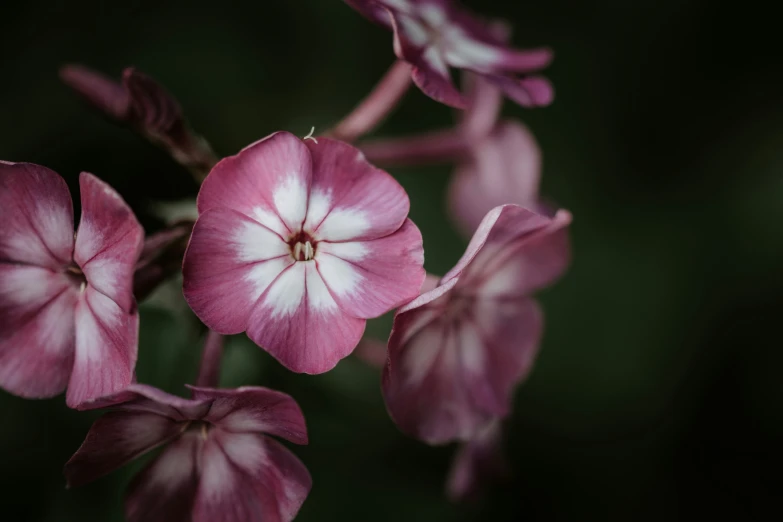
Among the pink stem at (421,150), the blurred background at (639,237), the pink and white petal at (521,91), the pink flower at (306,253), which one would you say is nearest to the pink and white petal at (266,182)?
the pink flower at (306,253)

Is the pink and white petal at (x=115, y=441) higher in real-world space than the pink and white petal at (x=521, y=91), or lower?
lower

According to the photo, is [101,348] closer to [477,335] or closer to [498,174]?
[477,335]

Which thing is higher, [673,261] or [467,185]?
[467,185]

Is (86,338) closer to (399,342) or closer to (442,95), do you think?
(399,342)

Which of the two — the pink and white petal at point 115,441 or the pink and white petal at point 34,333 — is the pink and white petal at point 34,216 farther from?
the pink and white petal at point 115,441

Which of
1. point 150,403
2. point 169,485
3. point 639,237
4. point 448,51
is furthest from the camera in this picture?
point 639,237

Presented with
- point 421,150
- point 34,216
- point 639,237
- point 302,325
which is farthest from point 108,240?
point 639,237

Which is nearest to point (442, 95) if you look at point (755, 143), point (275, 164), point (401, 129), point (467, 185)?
point (275, 164)
